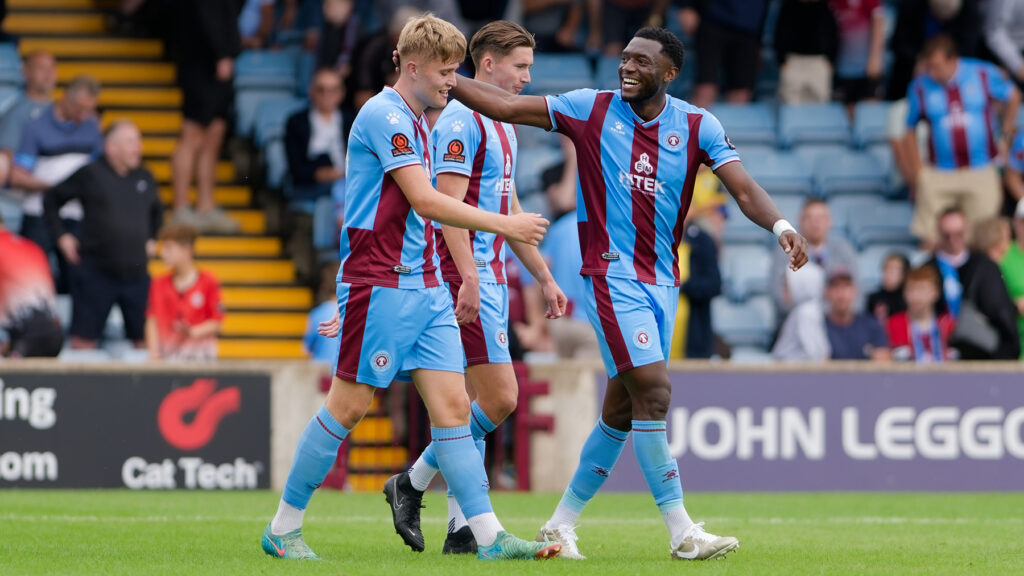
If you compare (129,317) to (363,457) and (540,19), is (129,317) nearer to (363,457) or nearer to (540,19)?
(363,457)

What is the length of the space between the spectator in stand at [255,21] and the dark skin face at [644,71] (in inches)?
403

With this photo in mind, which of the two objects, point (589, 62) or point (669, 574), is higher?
point (589, 62)

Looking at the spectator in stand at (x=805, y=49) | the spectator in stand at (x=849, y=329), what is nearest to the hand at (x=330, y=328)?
the spectator in stand at (x=849, y=329)

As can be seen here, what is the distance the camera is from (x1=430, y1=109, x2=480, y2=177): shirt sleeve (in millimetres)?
7402

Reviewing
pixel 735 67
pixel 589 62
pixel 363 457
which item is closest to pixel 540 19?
pixel 589 62

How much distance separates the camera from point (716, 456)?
12.0 meters

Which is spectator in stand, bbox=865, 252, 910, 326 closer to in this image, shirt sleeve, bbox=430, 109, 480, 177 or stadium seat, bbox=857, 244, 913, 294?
stadium seat, bbox=857, 244, 913, 294

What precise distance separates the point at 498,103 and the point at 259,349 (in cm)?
787

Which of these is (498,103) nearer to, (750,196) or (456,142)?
(456,142)

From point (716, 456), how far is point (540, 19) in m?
6.70

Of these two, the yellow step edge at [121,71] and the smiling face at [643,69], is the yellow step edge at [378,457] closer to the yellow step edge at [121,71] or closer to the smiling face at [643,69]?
the smiling face at [643,69]

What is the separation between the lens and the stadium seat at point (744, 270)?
14.9 metres

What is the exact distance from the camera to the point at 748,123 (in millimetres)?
16547

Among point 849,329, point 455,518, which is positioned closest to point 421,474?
point 455,518
